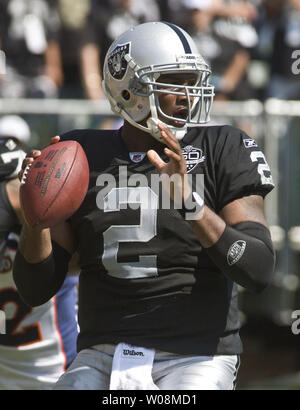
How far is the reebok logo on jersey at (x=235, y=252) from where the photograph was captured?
9.66ft

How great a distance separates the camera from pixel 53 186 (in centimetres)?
313

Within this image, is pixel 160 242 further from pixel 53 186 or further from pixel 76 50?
pixel 76 50

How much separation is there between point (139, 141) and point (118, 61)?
0.35m

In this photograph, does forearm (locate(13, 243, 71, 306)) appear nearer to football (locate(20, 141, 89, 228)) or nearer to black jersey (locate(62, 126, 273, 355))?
black jersey (locate(62, 126, 273, 355))

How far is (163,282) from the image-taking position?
3.18 m

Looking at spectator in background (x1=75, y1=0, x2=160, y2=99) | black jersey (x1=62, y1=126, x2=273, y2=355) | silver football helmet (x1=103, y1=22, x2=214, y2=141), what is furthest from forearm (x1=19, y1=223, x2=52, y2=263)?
spectator in background (x1=75, y1=0, x2=160, y2=99)

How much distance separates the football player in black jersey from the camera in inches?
119

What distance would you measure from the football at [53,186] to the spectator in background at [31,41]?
4.47m

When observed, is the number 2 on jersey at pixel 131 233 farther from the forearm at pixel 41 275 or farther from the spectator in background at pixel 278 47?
the spectator in background at pixel 278 47

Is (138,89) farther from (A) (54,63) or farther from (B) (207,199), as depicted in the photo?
(A) (54,63)

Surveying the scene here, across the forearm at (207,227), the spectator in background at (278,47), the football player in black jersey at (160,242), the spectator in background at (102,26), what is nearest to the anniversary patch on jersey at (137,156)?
the football player in black jersey at (160,242)

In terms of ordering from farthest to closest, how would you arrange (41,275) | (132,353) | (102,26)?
(102,26)
(41,275)
(132,353)

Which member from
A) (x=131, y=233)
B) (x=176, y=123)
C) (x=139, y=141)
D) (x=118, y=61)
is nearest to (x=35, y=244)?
(x=131, y=233)
